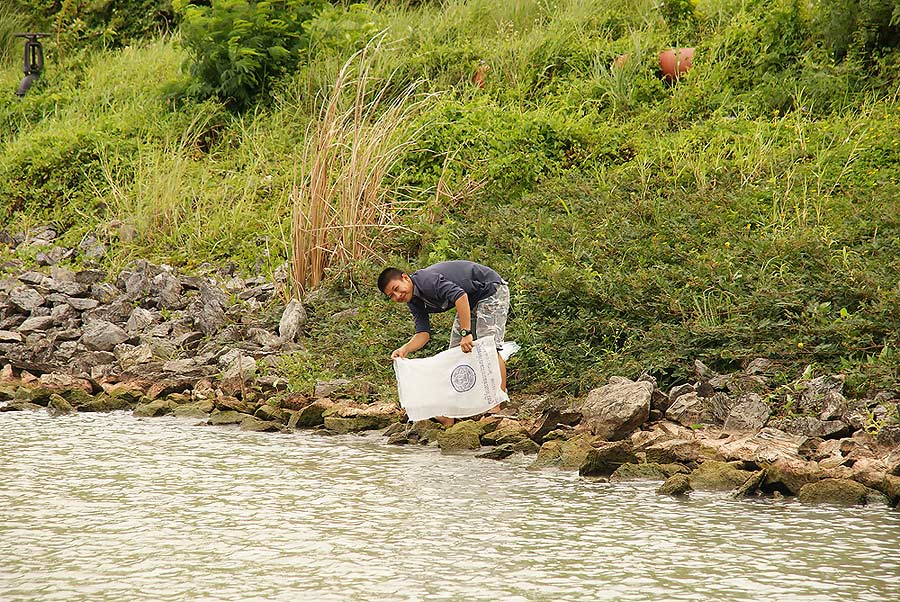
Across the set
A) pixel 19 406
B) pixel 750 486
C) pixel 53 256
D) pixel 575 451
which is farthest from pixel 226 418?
pixel 53 256

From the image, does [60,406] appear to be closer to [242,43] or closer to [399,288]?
[399,288]

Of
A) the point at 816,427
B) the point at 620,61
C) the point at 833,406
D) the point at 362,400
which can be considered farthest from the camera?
the point at 620,61

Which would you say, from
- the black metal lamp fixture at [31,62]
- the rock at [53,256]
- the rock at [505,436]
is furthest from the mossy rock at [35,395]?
the black metal lamp fixture at [31,62]

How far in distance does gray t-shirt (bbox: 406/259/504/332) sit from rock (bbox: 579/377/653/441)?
116 cm

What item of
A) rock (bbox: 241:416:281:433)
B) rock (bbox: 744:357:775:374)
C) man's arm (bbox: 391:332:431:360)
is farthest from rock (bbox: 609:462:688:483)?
rock (bbox: 241:416:281:433)

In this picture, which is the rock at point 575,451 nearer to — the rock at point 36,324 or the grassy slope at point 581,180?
the grassy slope at point 581,180

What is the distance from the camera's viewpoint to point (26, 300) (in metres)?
10.7

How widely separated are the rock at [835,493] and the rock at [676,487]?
559 mm

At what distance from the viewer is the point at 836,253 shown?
8.16 metres

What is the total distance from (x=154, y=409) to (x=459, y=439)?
2.56 meters

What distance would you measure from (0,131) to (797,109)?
11.1 metres

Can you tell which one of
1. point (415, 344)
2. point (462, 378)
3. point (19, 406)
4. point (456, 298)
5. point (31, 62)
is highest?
point (31, 62)

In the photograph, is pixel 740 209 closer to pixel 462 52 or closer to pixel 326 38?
pixel 462 52

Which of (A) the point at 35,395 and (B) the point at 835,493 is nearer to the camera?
(B) the point at 835,493
